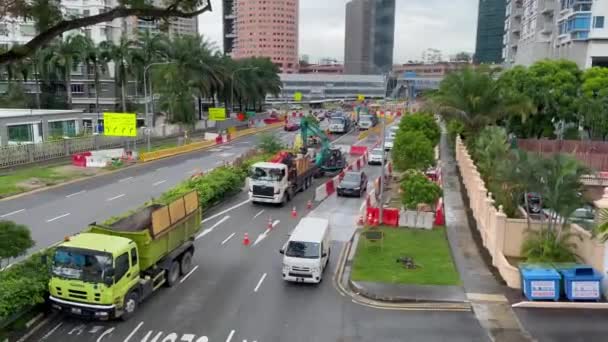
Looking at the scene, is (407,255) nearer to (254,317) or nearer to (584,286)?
(584,286)

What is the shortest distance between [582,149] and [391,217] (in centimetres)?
2237

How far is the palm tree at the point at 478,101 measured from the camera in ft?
136

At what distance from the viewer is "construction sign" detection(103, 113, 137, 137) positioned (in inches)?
1957

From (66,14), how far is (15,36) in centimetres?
7284

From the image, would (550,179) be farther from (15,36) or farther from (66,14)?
(15,36)

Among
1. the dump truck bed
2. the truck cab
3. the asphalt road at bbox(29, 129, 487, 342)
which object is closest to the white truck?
the asphalt road at bbox(29, 129, 487, 342)

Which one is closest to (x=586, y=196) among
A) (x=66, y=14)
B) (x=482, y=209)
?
(x=482, y=209)

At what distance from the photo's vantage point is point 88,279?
1552 cm

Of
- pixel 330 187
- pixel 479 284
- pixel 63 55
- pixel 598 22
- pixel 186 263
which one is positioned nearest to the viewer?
pixel 479 284

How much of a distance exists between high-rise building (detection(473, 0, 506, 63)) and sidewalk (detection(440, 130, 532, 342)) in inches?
5733

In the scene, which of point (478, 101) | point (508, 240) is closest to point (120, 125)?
point (478, 101)

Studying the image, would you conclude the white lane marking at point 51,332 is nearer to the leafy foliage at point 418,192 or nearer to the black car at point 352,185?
the leafy foliage at point 418,192

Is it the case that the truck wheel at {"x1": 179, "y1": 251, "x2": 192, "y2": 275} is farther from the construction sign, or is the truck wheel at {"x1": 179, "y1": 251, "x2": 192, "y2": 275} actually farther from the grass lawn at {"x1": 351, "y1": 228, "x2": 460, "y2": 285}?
the construction sign

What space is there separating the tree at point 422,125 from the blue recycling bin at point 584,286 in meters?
24.9
